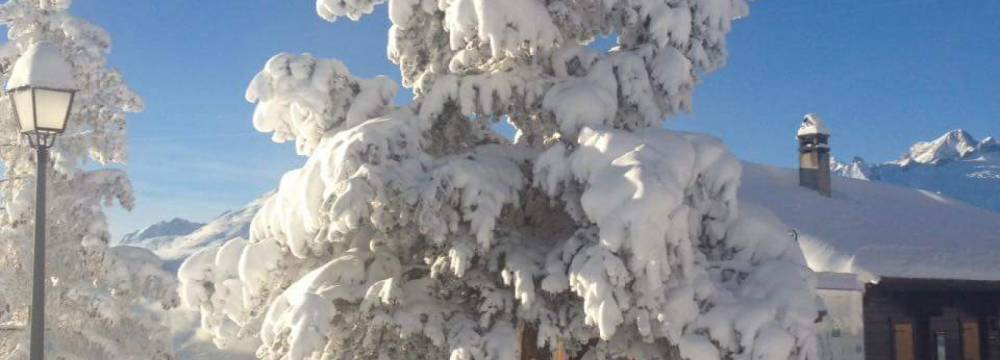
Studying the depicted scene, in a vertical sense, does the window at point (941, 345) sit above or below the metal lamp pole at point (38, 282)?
below

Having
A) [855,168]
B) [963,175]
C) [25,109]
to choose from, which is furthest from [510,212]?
[855,168]

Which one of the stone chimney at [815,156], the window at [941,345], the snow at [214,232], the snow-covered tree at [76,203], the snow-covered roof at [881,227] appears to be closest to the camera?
the snow-covered tree at [76,203]

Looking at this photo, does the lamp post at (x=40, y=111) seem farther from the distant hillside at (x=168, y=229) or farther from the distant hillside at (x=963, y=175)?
the distant hillside at (x=168, y=229)

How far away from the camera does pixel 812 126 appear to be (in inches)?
800

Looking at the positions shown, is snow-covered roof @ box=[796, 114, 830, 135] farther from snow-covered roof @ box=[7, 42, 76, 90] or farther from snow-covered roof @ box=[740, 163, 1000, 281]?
snow-covered roof @ box=[7, 42, 76, 90]

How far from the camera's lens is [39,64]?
6738 mm

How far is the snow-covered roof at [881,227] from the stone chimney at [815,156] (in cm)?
30

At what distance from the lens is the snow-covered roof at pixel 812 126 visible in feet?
65.9

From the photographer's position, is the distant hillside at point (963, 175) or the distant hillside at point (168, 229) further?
the distant hillside at point (168, 229)

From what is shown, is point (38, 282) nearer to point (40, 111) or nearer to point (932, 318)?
point (40, 111)

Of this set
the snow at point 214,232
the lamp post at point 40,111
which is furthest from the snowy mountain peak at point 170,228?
the lamp post at point 40,111

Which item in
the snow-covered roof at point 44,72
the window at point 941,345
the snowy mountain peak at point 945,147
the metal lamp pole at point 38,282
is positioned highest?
the snowy mountain peak at point 945,147

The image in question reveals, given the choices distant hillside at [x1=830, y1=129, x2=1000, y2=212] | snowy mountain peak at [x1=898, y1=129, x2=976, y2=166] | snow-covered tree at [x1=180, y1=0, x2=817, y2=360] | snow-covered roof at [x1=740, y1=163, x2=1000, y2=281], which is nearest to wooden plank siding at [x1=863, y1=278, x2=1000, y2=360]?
snow-covered roof at [x1=740, y1=163, x2=1000, y2=281]

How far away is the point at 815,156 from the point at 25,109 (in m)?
16.8
